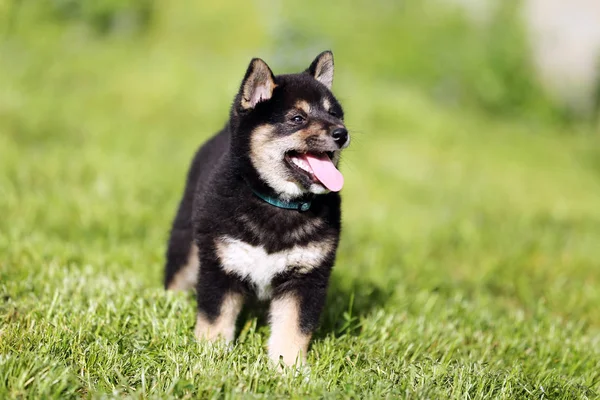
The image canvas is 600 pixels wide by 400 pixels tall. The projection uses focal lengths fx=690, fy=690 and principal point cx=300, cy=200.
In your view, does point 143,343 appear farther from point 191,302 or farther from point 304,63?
point 304,63

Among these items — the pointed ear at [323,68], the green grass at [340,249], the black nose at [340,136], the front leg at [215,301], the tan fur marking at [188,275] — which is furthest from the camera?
the tan fur marking at [188,275]

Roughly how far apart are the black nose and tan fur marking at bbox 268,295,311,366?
891 mm

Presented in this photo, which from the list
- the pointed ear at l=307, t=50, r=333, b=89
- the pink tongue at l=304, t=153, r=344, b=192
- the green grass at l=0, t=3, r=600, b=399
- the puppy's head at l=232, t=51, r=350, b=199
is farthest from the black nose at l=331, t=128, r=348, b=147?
the green grass at l=0, t=3, r=600, b=399

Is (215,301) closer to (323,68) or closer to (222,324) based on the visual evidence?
(222,324)

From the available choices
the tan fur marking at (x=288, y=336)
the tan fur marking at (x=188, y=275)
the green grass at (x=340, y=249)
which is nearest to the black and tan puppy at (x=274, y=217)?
the tan fur marking at (x=288, y=336)

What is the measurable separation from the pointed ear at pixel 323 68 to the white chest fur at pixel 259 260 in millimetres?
1133

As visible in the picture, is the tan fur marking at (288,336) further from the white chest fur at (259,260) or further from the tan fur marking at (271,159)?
the tan fur marking at (271,159)

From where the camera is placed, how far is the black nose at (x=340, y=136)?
12.1 ft

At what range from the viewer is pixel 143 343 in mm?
3803

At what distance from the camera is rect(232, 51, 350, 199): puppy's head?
3.76 meters

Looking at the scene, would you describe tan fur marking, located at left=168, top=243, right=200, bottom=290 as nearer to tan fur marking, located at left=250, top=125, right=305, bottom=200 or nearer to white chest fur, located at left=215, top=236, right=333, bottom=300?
white chest fur, located at left=215, top=236, right=333, bottom=300

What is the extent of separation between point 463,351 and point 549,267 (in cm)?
323

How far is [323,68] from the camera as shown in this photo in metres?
4.31

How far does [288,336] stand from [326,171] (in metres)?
0.93
